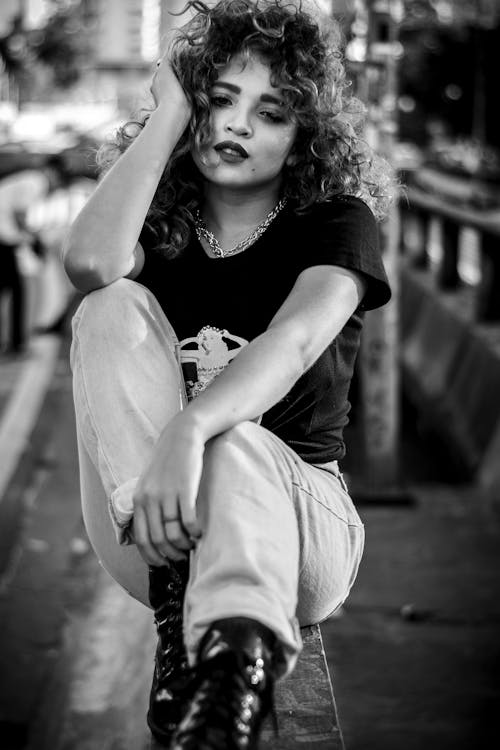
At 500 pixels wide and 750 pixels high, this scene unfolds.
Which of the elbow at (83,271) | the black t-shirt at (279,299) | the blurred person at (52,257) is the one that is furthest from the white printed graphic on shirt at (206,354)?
the blurred person at (52,257)

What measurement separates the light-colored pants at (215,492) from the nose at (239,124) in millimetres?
406

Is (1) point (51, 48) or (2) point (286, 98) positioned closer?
(2) point (286, 98)

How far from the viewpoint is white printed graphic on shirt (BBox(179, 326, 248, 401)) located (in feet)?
8.14

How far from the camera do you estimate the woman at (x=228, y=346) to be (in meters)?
1.98

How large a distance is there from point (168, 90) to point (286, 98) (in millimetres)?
256

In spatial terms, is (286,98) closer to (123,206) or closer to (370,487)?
(123,206)

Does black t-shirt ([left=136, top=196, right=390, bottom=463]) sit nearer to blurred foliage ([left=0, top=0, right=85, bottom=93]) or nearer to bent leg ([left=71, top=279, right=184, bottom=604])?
bent leg ([left=71, top=279, right=184, bottom=604])

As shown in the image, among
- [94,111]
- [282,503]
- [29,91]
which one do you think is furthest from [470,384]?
[94,111]

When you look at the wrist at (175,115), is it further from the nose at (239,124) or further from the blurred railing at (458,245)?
the blurred railing at (458,245)

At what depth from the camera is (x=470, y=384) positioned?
7.46m

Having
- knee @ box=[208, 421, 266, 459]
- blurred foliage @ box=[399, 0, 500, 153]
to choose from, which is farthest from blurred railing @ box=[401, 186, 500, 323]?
blurred foliage @ box=[399, 0, 500, 153]

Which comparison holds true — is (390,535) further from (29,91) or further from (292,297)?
(29,91)

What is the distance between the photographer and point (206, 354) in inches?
97.9

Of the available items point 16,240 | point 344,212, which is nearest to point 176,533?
point 344,212
